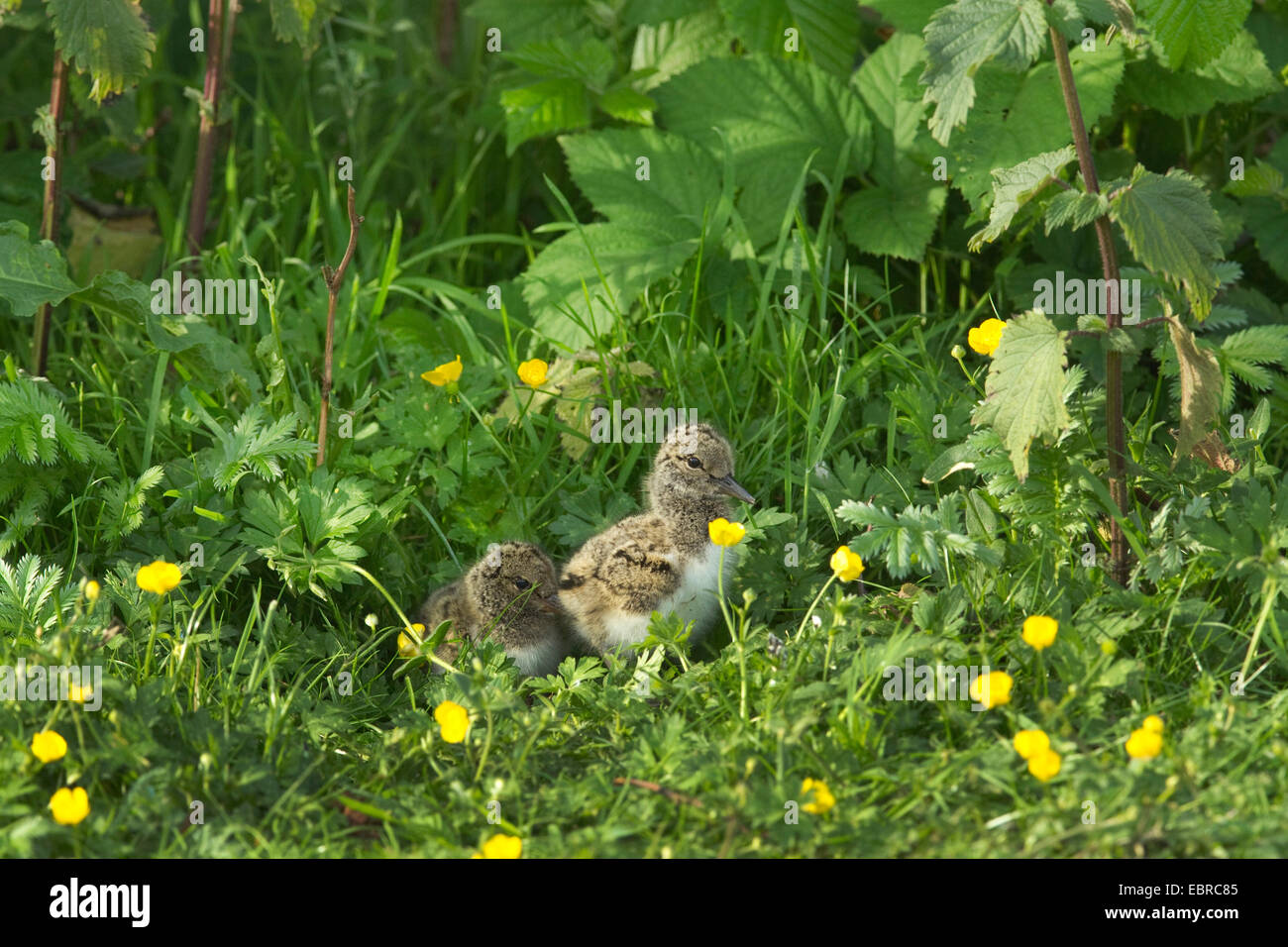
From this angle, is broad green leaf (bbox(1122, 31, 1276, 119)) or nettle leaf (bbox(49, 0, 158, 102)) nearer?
nettle leaf (bbox(49, 0, 158, 102))

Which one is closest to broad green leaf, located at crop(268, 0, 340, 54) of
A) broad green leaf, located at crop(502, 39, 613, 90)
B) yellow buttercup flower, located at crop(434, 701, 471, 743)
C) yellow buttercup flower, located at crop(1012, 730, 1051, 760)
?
broad green leaf, located at crop(502, 39, 613, 90)

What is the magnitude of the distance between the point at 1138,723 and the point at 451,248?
380 cm

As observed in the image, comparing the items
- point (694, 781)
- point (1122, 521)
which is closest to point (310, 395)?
point (694, 781)

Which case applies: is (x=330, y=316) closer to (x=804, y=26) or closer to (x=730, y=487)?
(x=730, y=487)

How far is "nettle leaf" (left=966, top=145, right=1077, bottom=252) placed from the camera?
11.2 ft

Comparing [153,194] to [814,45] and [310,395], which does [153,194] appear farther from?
[814,45]

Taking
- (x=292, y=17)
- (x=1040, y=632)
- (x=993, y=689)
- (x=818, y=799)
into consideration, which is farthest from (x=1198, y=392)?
(x=292, y=17)

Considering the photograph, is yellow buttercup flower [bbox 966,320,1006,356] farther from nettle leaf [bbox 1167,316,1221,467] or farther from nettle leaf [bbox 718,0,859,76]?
nettle leaf [bbox 718,0,859,76]

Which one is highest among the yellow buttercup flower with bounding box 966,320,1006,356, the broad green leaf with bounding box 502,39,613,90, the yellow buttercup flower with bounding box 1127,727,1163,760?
the broad green leaf with bounding box 502,39,613,90

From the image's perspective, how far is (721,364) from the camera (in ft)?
15.8

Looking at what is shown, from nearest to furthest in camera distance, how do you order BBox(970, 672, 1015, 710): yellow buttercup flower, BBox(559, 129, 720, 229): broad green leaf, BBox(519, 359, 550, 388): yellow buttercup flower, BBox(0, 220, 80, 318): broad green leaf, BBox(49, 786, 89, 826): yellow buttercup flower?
BBox(49, 786, 89, 826): yellow buttercup flower, BBox(970, 672, 1015, 710): yellow buttercup flower, BBox(0, 220, 80, 318): broad green leaf, BBox(519, 359, 550, 388): yellow buttercup flower, BBox(559, 129, 720, 229): broad green leaf

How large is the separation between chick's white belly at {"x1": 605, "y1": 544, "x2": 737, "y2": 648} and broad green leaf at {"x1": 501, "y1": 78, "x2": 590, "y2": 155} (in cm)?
202

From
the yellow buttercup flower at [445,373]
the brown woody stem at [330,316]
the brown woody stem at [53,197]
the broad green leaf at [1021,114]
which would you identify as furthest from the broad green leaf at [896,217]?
the brown woody stem at [53,197]

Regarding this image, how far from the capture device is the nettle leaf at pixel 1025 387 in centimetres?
338
